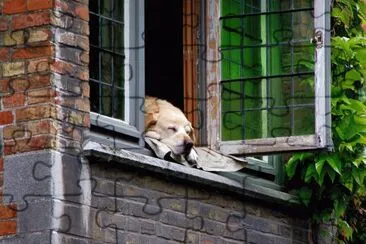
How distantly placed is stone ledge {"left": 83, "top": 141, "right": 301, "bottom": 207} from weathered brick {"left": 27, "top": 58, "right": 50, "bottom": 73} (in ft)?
1.81

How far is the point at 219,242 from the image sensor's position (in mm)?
11836

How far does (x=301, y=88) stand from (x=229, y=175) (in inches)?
32.3

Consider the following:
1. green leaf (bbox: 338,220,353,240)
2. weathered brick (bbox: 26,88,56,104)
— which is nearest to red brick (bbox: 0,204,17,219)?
weathered brick (bbox: 26,88,56,104)

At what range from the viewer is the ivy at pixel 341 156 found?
12.4m

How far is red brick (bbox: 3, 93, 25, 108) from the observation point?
1046 centimetres

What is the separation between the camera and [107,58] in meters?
11.2

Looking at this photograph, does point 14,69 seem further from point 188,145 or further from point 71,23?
point 188,145

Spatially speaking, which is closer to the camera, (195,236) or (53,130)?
(53,130)

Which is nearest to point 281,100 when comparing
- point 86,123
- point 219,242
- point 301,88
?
point 301,88

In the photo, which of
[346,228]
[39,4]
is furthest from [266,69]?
[39,4]

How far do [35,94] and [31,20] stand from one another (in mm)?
462

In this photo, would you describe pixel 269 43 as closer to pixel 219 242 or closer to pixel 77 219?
pixel 219 242

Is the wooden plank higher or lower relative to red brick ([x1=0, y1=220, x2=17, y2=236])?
higher

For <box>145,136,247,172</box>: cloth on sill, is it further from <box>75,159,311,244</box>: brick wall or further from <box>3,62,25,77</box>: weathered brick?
<box>3,62,25,77</box>: weathered brick
